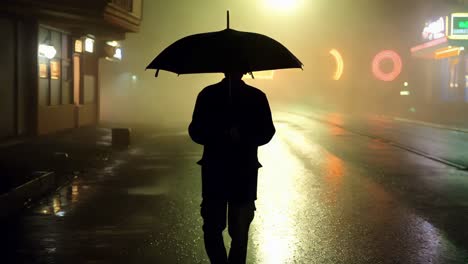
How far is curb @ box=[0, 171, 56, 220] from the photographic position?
8.49m

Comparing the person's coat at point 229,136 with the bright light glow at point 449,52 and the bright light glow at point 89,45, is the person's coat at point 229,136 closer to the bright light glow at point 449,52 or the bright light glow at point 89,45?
the bright light glow at point 89,45

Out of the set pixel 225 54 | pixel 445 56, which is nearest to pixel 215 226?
pixel 225 54

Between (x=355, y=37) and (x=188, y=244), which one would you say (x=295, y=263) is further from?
(x=355, y=37)

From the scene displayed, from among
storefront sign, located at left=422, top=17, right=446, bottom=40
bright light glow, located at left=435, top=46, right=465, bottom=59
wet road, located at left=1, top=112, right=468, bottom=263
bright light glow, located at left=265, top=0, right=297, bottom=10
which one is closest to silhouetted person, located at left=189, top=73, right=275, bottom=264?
wet road, located at left=1, top=112, right=468, bottom=263

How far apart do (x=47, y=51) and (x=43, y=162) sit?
8.20 metres

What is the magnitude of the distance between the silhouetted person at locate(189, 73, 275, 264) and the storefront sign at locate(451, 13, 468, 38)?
1348 inches

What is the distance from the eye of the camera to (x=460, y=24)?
35438mm

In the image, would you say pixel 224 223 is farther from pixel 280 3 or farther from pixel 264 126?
pixel 280 3

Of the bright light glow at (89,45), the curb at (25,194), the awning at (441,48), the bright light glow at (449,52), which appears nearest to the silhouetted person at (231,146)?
the curb at (25,194)

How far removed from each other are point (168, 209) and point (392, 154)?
387 inches

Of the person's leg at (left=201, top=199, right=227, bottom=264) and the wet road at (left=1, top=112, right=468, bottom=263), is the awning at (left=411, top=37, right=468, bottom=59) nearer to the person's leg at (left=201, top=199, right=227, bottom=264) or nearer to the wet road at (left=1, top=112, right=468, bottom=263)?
the wet road at (left=1, top=112, right=468, bottom=263)

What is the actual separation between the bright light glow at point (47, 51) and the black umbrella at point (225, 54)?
53.0ft

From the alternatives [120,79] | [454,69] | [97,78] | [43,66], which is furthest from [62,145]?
[120,79]

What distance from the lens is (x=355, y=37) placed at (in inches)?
2630
